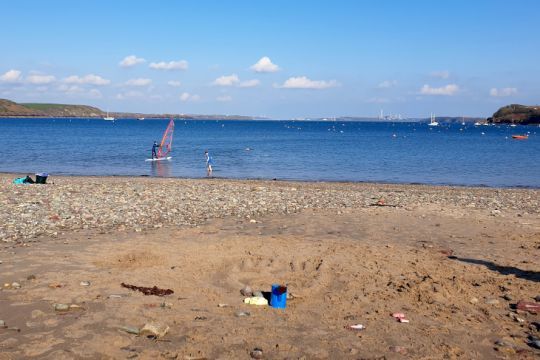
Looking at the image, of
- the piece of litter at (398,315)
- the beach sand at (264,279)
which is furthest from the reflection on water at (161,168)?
the piece of litter at (398,315)

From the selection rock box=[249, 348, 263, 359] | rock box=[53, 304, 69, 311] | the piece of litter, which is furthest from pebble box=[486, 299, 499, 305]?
rock box=[53, 304, 69, 311]

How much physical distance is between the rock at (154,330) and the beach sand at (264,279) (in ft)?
0.39

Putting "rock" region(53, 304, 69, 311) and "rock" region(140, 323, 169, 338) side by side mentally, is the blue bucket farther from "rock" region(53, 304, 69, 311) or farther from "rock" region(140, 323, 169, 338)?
"rock" region(53, 304, 69, 311)

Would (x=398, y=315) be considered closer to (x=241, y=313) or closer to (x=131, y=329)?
(x=241, y=313)

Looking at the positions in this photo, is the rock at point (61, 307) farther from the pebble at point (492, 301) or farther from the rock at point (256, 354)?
the pebble at point (492, 301)

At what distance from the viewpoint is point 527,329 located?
7.88 metres

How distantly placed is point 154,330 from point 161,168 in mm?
35755

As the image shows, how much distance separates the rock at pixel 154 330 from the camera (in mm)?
7191

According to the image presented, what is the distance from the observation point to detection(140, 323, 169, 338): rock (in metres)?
7.19

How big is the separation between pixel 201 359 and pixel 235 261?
4.57m

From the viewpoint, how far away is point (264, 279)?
10.2 m

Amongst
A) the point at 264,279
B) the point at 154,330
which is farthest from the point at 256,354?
the point at 264,279

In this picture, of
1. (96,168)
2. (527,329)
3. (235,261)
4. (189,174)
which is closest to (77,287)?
(235,261)

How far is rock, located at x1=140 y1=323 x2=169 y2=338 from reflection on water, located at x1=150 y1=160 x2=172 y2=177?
30391 millimetres
